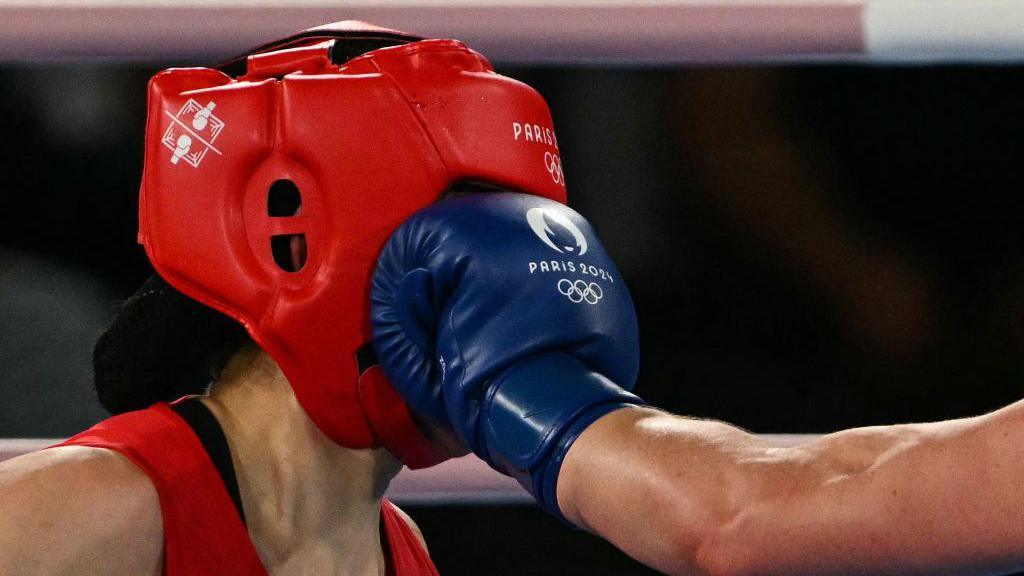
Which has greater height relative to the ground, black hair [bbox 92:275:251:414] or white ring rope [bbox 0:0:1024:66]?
white ring rope [bbox 0:0:1024:66]

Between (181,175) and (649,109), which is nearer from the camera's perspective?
(181,175)

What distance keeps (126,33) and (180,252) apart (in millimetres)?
501

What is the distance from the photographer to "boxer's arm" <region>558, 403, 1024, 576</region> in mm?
588

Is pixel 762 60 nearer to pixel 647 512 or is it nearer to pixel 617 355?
pixel 617 355

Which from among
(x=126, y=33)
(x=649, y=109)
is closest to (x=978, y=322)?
(x=649, y=109)

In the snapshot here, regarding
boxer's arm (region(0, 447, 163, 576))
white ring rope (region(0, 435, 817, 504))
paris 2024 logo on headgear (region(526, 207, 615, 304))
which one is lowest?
white ring rope (region(0, 435, 817, 504))

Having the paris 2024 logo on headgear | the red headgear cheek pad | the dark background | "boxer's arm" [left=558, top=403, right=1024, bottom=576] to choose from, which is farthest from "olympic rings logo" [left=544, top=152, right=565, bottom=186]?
the dark background

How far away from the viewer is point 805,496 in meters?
0.65

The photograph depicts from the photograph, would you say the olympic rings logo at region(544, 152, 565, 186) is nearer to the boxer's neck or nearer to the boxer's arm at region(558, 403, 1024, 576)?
the boxer's neck

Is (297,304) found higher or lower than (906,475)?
lower

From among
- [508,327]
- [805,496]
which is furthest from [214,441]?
[805,496]

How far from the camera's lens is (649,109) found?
80.7 inches

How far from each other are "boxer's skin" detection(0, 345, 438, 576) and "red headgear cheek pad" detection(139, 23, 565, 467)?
0.08m

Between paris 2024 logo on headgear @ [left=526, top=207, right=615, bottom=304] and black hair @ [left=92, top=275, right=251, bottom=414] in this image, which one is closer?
paris 2024 logo on headgear @ [left=526, top=207, right=615, bottom=304]
